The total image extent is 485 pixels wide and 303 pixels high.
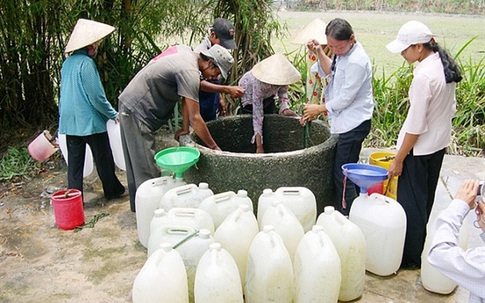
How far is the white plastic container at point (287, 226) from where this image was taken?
260 centimetres

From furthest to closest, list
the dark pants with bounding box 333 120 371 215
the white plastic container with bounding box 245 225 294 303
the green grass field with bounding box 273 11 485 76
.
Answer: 1. the green grass field with bounding box 273 11 485 76
2. the dark pants with bounding box 333 120 371 215
3. the white plastic container with bounding box 245 225 294 303

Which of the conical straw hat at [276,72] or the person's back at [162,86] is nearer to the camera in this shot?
the person's back at [162,86]

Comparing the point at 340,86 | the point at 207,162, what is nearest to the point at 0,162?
the point at 207,162

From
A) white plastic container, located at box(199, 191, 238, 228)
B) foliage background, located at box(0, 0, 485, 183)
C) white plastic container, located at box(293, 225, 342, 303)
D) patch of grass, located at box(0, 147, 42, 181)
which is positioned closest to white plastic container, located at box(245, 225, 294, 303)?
white plastic container, located at box(293, 225, 342, 303)

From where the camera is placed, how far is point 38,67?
5.03 m

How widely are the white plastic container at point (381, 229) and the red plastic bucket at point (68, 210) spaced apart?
194 centimetres

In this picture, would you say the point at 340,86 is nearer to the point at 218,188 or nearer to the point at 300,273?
the point at 218,188

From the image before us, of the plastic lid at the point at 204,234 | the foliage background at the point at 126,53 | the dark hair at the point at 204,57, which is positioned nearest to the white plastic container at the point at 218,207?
the plastic lid at the point at 204,234

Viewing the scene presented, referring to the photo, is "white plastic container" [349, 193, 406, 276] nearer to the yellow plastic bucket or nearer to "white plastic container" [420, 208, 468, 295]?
"white plastic container" [420, 208, 468, 295]

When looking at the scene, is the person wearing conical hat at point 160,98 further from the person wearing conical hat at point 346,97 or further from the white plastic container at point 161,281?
the white plastic container at point 161,281

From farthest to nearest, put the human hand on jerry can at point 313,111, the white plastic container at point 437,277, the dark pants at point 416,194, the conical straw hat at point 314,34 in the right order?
the conical straw hat at point 314,34 < the human hand on jerry can at point 313,111 < the dark pants at point 416,194 < the white plastic container at point 437,277

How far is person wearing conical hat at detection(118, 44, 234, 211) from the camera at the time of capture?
124 inches

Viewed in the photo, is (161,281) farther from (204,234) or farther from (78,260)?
(78,260)

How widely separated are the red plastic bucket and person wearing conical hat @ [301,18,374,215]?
1854 millimetres
